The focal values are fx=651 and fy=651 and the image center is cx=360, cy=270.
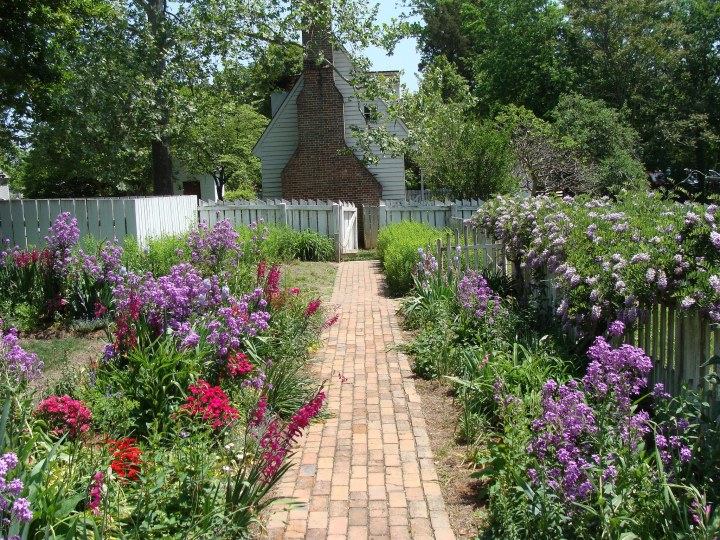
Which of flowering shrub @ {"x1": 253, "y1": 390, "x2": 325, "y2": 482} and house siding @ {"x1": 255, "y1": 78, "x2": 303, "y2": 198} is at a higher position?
house siding @ {"x1": 255, "y1": 78, "x2": 303, "y2": 198}

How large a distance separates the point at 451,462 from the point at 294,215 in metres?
14.1

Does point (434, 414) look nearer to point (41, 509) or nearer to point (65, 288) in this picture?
point (41, 509)

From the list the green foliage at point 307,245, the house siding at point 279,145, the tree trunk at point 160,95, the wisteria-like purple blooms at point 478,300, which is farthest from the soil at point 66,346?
the house siding at point 279,145

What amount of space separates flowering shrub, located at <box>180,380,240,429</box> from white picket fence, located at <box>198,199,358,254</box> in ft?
42.7

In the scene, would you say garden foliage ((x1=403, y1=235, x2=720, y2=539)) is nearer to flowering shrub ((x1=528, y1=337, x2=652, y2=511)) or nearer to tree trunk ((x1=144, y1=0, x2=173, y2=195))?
flowering shrub ((x1=528, y1=337, x2=652, y2=511))

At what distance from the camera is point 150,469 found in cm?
352

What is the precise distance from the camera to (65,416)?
3.96 meters

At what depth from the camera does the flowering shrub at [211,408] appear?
13.4 feet

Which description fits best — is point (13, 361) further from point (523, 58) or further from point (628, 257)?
point (523, 58)

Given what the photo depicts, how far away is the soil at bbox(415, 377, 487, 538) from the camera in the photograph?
12.7 feet

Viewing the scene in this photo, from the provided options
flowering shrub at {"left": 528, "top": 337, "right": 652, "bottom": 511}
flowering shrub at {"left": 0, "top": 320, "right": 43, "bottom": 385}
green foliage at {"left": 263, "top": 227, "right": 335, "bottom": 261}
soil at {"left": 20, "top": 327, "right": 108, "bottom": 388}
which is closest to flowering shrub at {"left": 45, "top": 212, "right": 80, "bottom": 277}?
soil at {"left": 20, "top": 327, "right": 108, "bottom": 388}

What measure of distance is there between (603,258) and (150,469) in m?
3.66

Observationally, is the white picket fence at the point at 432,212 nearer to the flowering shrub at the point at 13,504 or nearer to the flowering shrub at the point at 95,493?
the flowering shrub at the point at 95,493

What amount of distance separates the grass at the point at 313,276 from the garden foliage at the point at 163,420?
392 cm
